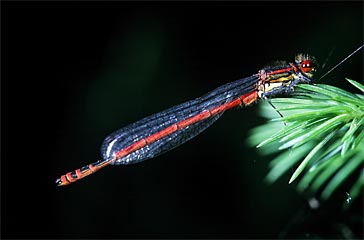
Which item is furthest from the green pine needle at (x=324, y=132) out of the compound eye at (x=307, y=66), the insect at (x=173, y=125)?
the insect at (x=173, y=125)

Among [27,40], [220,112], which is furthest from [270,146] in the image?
[27,40]

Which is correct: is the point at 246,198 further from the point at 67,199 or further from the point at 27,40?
the point at 27,40

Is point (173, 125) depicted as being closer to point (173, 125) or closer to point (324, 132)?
point (173, 125)

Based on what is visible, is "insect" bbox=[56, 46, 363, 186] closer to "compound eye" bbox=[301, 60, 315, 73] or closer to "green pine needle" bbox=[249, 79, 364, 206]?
"compound eye" bbox=[301, 60, 315, 73]

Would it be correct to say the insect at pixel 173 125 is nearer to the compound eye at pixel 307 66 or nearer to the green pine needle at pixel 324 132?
the compound eye at pixel 307 66

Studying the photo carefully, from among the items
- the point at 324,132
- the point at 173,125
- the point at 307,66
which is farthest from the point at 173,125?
the point at 324,132

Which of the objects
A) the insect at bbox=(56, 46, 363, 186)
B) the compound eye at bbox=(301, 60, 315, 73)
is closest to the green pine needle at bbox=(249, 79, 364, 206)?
the compound eye at bbox=(301, 60, 315, 73)
